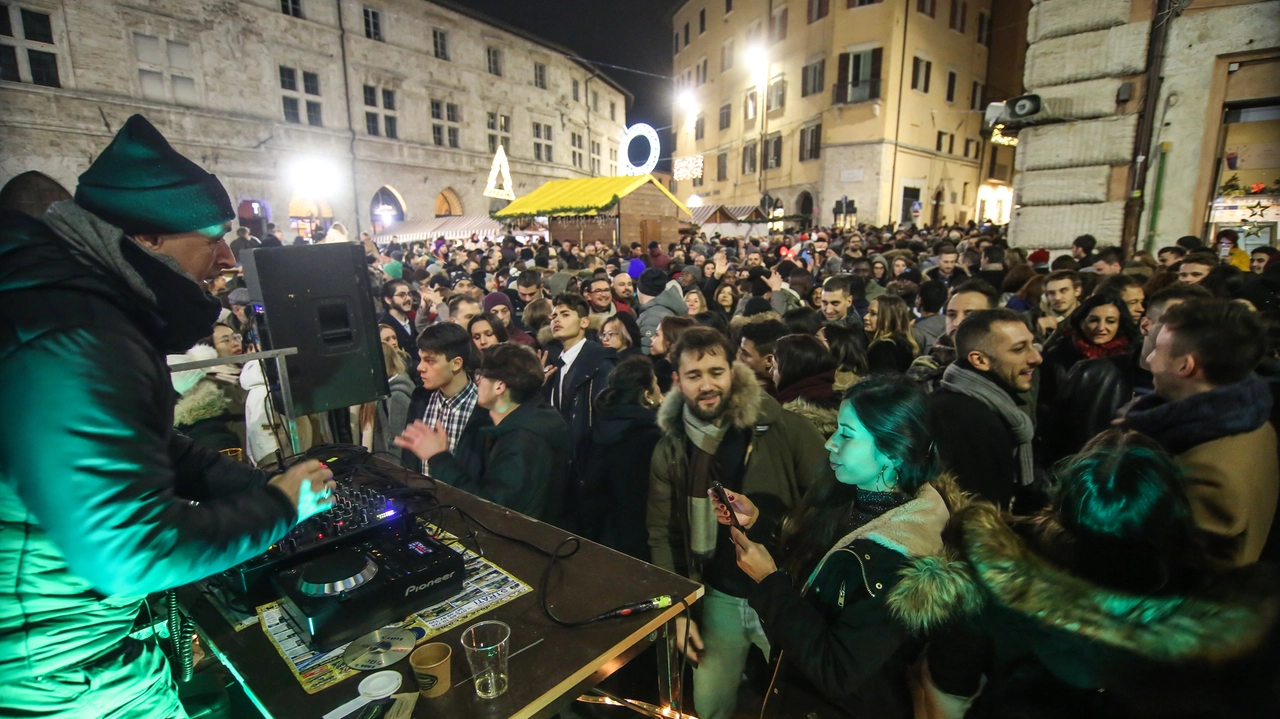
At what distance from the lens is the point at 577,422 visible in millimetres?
3850

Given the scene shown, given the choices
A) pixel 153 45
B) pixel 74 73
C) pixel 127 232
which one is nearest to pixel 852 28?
pixel 153 45

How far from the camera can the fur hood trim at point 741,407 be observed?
2441 mm

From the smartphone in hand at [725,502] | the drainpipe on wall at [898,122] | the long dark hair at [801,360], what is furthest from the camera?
the drainpipe on wall at [898,122]

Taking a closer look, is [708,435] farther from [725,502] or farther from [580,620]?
[580,620]

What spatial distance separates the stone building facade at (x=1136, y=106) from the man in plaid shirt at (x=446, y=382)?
8098mm

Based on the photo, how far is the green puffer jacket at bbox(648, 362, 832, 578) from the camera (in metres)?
2.43

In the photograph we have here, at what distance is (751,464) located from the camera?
2436mm

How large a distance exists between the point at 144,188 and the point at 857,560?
196 centimetres

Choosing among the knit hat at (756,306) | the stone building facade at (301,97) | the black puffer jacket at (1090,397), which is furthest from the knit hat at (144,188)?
the stone building facade at (301,97)

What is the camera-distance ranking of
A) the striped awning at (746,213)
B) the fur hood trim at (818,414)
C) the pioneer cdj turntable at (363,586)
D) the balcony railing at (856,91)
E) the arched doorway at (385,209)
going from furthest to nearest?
the arched doorway at (385,209) < the balcony railing at (856,91) < the striped awning at (746,213) < the fur hood trim at (818,414) < the pioneer cdj turntable at (363,586)

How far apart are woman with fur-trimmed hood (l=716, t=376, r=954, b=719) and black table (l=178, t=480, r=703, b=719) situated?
1.08ft

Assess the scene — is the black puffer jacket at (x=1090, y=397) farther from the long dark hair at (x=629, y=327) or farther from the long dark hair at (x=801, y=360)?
the long dark hair at (x=629, y=327)

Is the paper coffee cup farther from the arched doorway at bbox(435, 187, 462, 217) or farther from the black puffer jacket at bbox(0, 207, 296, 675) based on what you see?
the arched doorway at bbox(435, 187, 462, 217)

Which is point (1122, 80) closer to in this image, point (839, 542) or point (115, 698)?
point (839, 542)
